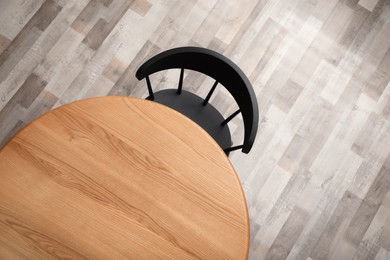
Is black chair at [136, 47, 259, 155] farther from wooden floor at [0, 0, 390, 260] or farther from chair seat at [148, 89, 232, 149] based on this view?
wooden floor at [0, 0, 390, 260]

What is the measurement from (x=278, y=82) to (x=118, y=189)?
5.09 ft

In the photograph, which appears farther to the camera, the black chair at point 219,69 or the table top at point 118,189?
the black chair at point 219,69

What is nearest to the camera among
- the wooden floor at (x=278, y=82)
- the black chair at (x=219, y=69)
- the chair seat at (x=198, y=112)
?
the black chair at (x=219, y=69)

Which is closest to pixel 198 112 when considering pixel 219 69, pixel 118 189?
pixel 219 69

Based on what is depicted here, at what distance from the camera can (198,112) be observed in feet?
5.96

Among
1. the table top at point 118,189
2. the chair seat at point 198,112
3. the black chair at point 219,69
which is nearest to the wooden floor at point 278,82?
the chair seat at point 198,112

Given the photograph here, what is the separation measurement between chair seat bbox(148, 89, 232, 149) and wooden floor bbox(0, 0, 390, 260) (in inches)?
22.2

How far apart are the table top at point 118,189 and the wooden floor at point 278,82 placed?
965mm

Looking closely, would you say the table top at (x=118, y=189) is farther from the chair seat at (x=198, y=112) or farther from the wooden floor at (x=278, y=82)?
the wooden floor at (x=278, y=82)

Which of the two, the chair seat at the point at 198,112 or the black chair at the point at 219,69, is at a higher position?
the black chair at the point at 219,69

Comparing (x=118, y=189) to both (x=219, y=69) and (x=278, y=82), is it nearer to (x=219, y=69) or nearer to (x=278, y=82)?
(x=219, y=69)

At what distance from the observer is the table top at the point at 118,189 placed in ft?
4.18

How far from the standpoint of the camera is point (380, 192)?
2.38 m

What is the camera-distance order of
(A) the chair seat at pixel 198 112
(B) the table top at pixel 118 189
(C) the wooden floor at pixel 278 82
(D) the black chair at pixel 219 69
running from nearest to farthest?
(B) the table top at pixel 118 189 → (D) the black chair at pixel 219 69 → (A) the chair seat at pixel 198 112 → (C) the wooden floor at pixel 278 82
